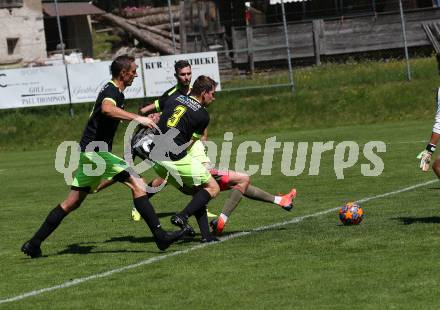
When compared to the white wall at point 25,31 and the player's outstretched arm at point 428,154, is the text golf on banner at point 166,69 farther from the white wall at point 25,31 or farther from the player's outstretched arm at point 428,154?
the player's outstretched arm at point 428,154

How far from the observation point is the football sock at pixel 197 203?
1122 centimetres

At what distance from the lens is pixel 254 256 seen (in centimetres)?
1025

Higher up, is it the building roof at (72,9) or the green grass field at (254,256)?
the building roof at (72,9)

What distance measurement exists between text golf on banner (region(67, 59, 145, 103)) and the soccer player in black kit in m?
21.1

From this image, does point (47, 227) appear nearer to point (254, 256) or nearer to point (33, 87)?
point (254, 256)

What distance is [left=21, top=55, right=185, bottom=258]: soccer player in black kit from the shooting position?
35.6 feet

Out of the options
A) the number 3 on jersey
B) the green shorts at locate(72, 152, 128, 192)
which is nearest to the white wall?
the number 3 on jersey

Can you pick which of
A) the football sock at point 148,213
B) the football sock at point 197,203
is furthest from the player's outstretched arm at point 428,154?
the football sock at point 148,213

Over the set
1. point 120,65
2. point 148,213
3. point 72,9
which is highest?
point 72,9

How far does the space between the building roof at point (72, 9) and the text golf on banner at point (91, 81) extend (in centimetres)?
2013

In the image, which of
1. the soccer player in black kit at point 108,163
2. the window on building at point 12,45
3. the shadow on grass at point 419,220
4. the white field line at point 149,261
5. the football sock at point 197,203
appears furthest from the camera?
the window on building at point 12,45

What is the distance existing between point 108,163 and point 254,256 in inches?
72.9

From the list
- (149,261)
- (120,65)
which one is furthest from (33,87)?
(149,261)

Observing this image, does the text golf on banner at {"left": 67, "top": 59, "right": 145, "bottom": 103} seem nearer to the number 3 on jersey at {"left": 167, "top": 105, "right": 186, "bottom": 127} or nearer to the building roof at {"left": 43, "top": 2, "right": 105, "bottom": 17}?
the building roof at {"left": 43, "top": 2, "right": 105, "bottom": 17}
